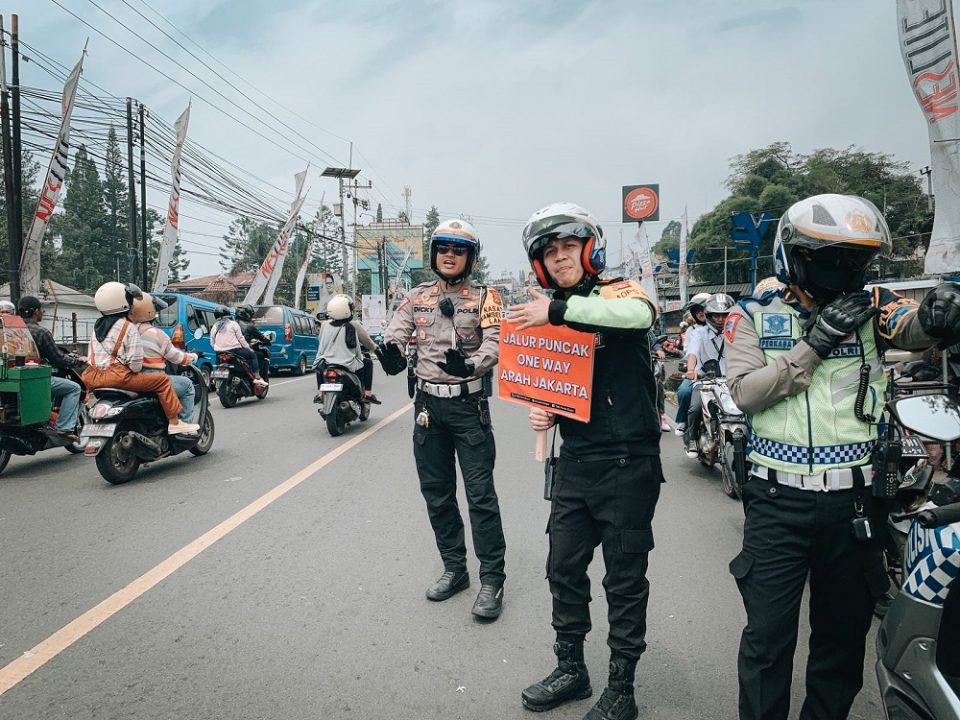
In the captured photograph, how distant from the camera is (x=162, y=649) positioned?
301 centimetres

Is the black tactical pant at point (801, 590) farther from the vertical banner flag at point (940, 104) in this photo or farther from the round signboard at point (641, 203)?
the round signboard at point (641, 203)

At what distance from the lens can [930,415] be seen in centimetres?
201

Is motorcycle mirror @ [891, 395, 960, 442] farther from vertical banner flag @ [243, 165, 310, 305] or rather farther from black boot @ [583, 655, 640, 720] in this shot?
vertical banner flag @ [243, 165, 310, 305]

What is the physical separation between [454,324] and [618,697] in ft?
6.54

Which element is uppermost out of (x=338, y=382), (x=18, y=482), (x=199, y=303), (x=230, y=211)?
(x=230, y=211)

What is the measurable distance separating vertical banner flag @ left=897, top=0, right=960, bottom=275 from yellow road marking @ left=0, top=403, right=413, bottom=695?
613 cm

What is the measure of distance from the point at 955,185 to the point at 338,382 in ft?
23.4

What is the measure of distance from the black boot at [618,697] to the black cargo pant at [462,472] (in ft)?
3.58

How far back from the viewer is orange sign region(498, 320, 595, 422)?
2492 mm

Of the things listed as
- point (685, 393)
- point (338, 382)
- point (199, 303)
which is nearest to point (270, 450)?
point (338, 382)

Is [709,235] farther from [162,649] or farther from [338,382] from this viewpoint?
[162,649]

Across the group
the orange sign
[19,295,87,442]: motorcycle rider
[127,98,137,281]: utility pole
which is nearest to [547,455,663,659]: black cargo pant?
the orange sign

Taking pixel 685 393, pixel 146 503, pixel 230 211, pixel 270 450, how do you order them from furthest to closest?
pixel 230 211 < pixel 270 450 < pixel 685 393 < pixel 146 503

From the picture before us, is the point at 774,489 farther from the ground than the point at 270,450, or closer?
farther from the ground
